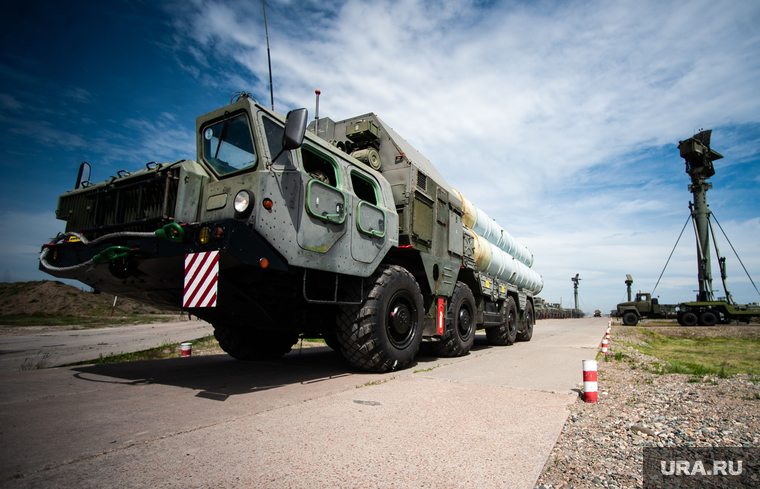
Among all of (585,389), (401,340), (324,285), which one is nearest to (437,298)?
(401,340)

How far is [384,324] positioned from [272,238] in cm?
196

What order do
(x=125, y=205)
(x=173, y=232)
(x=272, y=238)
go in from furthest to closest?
1. (x=125, y=205)
2. (x=272, y=238)
3. (x=173, y=232)

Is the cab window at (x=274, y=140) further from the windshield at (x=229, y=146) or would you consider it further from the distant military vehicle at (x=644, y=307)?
the distant military vehicle at (x=644, y=307)

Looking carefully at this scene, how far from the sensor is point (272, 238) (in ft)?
13.0

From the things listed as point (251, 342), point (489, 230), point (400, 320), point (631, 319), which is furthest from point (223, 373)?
point (631, 319)

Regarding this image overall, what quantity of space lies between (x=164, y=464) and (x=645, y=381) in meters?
5.68

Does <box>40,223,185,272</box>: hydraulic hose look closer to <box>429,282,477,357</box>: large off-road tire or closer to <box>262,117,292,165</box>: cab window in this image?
<box>262,117,292,165</box>: cab window

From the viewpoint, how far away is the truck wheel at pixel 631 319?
30.1m

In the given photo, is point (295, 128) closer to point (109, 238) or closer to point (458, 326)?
point (109, 238)

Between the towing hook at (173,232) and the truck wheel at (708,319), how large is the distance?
32206 mm

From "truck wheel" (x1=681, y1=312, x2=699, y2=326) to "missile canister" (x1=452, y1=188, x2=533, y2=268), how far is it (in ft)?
67.1

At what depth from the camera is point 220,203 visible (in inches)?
159

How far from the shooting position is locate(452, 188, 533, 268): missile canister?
30.3 ft

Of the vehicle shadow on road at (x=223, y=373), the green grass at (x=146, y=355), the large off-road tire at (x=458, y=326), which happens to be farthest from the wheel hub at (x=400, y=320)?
the green grass at (x=146, y=355)
